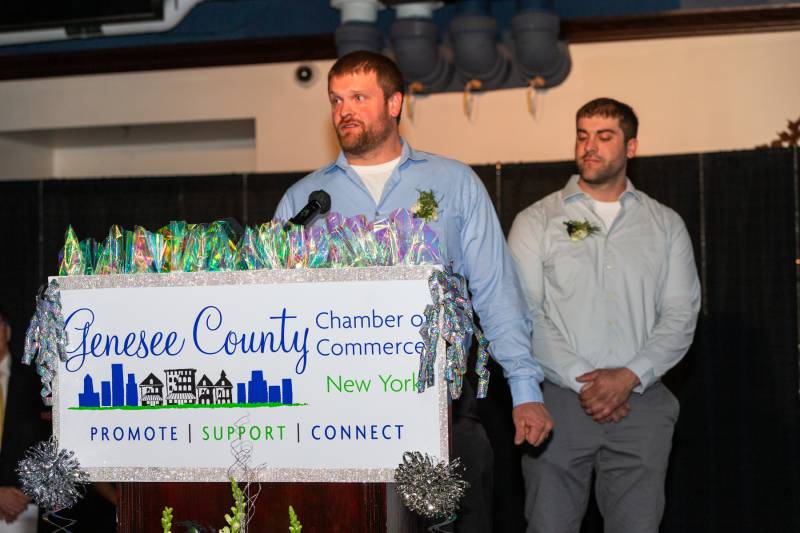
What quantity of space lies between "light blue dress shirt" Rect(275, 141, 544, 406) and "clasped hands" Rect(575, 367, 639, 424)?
635 mm

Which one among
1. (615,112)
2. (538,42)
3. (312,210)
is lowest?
(312,210)

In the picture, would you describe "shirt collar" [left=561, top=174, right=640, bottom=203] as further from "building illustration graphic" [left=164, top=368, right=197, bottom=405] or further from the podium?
"building illustration graphic" [left=164, top=368, right=197, bottom=405]

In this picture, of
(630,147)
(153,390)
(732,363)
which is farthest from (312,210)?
(732,363)

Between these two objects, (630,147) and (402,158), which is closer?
(402,158)

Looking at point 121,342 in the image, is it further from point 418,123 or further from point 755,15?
point 755,15

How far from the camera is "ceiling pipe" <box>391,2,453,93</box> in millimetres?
5371

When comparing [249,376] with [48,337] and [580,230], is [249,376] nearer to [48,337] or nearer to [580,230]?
[48,337]

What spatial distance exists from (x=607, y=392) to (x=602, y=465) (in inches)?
10.5

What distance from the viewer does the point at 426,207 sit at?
2.75m

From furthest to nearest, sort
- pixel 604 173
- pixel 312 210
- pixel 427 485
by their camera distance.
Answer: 1. pixel 604 173
2. pixel 312 210
3. pixel 427 485

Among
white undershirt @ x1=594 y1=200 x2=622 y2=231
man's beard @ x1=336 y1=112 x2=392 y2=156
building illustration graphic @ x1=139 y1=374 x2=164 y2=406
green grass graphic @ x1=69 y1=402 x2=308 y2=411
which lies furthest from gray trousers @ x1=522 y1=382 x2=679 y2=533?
building illustration graphic @ x1=139 y1=374 x2=164 y2=406

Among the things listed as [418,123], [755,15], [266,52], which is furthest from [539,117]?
[266,52]

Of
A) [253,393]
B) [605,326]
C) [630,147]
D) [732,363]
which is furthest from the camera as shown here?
[732,363]

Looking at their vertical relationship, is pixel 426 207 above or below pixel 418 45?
below
